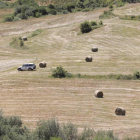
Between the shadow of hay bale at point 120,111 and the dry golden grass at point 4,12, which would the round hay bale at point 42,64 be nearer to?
the shadow of hay bale at point 120,111

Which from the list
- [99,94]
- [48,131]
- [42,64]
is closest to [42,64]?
[42,64]

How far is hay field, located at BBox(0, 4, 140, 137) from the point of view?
26.6 metres

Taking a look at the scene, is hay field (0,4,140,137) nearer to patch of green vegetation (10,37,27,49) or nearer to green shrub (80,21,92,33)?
patch of green vegetation (10,37,27,49)

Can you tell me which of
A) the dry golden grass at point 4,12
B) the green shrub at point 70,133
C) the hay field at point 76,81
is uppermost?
the dry golden grass at point 4,12

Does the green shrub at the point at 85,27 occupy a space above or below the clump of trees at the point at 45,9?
below

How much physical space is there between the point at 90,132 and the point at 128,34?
4709 cm

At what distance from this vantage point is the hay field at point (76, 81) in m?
26.6

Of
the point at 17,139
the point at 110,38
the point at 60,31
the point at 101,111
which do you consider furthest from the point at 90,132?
the point at 60,31

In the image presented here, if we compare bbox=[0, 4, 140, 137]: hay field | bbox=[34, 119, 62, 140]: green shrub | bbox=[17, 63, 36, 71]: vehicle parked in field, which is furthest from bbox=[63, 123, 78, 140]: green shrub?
bbox=[17, 63, 36, 71]: vehicle parked in field

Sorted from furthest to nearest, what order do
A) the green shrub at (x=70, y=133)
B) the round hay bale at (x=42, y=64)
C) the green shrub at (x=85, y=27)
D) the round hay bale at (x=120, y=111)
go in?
the green shrub at (x=85, y=27) → the round hay bale at (x=42, y=64) → the round hay bale at (x=120, y=111) → the green shrub at (x=70, y=133)

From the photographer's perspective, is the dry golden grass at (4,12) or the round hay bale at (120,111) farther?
the dry golden grass at (4,12)

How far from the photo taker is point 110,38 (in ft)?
203

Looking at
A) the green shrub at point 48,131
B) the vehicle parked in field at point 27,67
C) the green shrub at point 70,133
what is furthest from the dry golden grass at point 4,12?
the green shrub at point 70,133

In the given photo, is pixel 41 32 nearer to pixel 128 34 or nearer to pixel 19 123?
pixel 128 34
